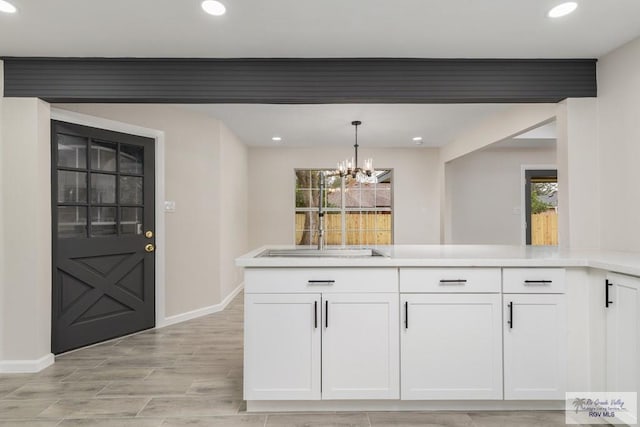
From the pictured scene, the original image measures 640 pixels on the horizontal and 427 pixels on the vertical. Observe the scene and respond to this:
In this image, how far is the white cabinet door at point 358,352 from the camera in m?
2.14

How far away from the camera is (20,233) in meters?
2.77

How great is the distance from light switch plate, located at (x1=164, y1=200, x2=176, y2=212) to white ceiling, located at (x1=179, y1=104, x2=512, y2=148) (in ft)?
3.55

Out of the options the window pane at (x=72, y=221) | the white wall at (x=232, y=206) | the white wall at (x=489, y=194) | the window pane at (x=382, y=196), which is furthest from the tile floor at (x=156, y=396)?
the white wall at (x=489, y=194)

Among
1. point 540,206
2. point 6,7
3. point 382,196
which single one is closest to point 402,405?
point 6,7

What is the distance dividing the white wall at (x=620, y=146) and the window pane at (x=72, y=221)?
4237 mm

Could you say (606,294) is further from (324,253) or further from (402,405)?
(324,253)

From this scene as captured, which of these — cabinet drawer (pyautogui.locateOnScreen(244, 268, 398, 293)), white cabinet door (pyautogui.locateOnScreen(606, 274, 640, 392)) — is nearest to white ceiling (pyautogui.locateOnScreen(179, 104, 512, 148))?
cabinet drawer (pyautogui.locateOnScreen(244, 268, 398, 293))

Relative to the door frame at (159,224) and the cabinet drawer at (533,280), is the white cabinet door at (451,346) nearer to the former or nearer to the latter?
the cabinet drawer at (533,280)

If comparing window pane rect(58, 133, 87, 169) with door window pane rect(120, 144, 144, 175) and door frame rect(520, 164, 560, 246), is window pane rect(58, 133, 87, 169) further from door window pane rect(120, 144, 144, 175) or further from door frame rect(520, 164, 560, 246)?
door frame rect(520, 164, 560, 246)

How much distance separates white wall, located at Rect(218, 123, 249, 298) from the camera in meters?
4.73

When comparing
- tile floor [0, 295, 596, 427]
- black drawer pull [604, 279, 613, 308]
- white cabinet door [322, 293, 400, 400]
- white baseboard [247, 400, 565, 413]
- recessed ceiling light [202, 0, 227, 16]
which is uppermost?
recessed ceiling light [202, 0, 227, 16]

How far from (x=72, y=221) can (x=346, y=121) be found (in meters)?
3.23

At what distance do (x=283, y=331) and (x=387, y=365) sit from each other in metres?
0.63

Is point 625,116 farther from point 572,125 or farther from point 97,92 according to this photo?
point 97,92
